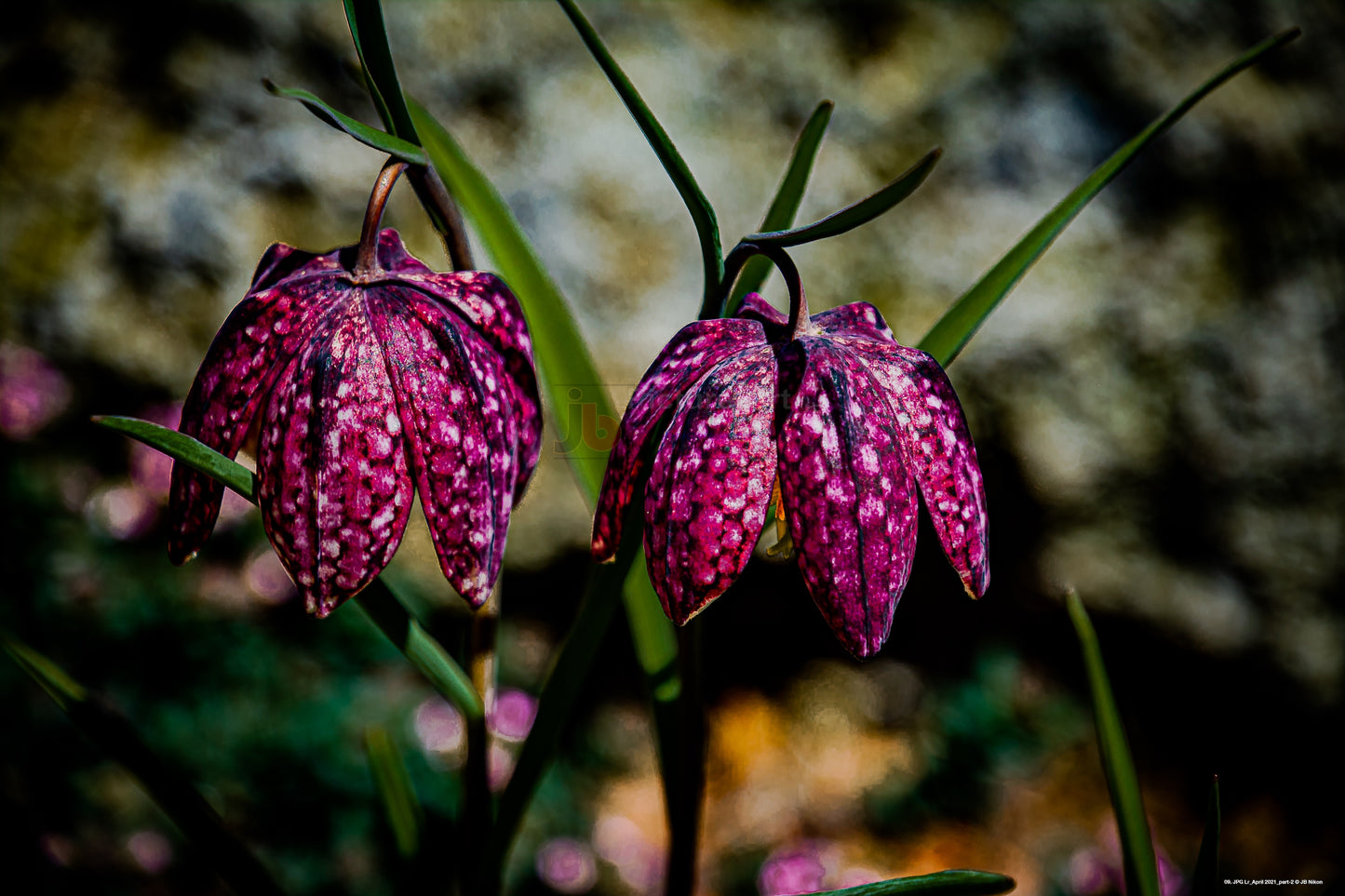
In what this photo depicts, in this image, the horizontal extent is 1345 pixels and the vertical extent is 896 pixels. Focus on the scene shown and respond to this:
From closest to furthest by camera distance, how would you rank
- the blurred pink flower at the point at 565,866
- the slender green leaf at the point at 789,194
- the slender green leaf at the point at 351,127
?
the slender green leaf at the point at 351,127 → the slender green leaf at the point at 789,194 → the blurred pink flower at the point at 565,866

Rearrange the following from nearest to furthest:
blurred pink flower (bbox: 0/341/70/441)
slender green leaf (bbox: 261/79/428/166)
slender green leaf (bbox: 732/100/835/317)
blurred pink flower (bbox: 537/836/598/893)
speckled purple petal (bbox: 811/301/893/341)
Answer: slender green leaf (bbox: 261/79/428/166), speckled purple petal (bbox: 811/301/893/341), slender green leaf (bbox: 732/100/835/317), blurred pink flower (bbox: 537/836/598/893), blurred pink flower (bbox: 0/341/70/441)

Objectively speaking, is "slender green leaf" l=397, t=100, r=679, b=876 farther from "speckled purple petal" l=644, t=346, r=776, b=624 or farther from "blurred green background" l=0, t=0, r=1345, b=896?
"blurred green background" l=0, t=0, r=1345, b=896

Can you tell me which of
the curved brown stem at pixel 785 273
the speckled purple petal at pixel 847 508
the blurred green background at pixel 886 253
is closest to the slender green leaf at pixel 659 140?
the curved brown stem at pixel 785 273

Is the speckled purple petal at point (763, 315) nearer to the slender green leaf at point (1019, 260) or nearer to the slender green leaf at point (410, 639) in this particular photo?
the slender green leaf at point (1019, 260)

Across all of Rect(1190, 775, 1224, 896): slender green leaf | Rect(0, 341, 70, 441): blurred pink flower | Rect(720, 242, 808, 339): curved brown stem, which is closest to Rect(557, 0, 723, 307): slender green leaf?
Rect(720, 242, 808, 339): curved brown stem

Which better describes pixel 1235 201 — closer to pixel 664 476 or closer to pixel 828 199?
pixel 828 199

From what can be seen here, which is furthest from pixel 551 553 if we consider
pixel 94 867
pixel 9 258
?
pixel 9 258

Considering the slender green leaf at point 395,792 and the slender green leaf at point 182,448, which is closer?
the slender green leaf at point 182,448
